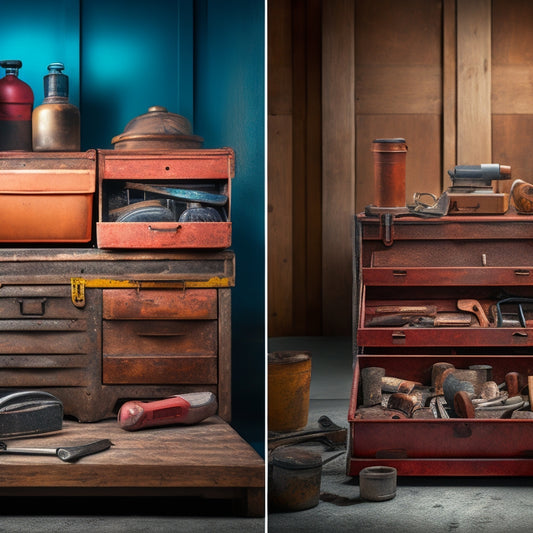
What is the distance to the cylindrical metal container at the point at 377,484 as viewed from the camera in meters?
3.12

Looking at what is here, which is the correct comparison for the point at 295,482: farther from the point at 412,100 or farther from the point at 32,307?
the point at 412,100

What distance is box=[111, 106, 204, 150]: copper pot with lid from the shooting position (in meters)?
3.79

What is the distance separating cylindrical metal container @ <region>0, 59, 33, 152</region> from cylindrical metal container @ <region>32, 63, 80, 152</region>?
2.9 inches

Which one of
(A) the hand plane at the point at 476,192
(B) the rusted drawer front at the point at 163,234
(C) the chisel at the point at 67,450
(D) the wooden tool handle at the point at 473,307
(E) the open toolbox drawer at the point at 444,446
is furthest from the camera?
(A) the hand plane at the point at 476,192

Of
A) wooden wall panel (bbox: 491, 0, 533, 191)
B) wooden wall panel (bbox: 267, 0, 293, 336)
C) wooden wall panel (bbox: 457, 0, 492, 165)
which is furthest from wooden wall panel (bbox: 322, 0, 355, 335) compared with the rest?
wooden wall panel (bbox: 491, 0, 533, 191)

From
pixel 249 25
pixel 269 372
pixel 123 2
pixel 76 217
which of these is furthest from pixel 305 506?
pixel 123 2

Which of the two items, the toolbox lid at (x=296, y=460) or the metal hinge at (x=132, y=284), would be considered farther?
the metal hinge at (x=132, y=284)

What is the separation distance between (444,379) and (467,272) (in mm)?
695

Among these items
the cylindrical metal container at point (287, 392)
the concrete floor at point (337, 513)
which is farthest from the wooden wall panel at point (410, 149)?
the concrete floor at point (337, 513)

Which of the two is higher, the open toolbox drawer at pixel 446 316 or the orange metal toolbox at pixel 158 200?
the orange metal toolbox at pixel 158 200

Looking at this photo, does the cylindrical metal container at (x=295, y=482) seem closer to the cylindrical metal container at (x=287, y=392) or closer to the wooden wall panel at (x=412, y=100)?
the cylindrical metal container at (x=287, y=392)

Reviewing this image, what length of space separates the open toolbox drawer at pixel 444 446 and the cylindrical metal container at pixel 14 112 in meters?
1.89

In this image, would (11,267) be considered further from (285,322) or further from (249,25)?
(285,322)

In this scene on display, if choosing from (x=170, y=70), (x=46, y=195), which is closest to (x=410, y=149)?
(x=170, y=70)
